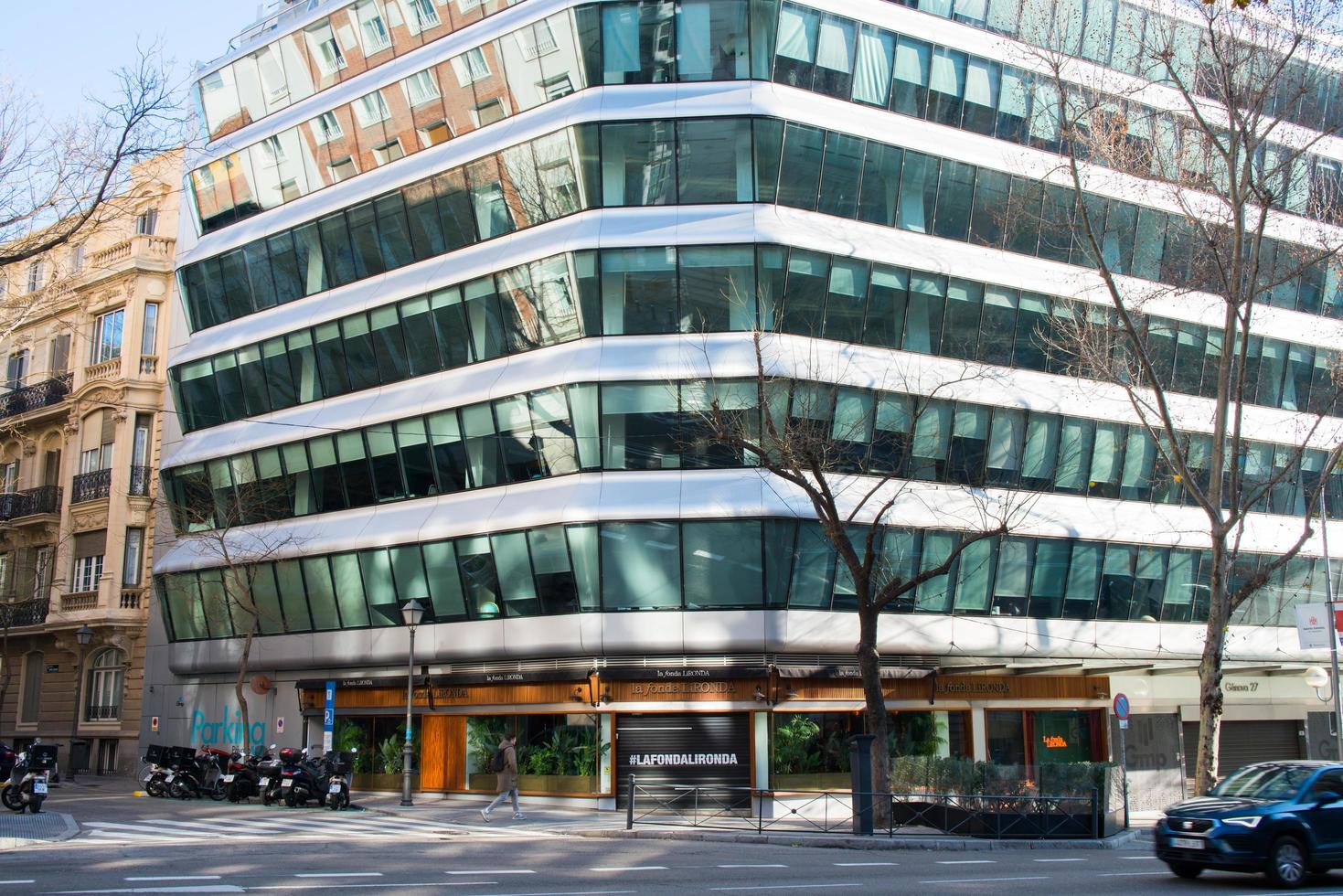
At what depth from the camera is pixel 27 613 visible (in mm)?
44562

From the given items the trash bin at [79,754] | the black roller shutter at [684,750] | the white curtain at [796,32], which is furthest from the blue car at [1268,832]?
the trash bin at [79,754]

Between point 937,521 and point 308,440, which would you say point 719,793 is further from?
point 308,440

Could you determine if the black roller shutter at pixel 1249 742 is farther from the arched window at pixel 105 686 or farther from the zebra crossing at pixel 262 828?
the arched window at pixel 105 686

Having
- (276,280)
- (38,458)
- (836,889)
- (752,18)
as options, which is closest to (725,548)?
(752,18)

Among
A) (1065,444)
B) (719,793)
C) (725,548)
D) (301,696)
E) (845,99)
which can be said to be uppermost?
(845,99)

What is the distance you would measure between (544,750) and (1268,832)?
736 inches

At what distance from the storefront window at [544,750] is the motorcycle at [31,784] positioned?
33.3ft

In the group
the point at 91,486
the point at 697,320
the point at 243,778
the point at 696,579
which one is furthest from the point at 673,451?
the point at 91,486

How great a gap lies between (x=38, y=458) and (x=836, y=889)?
134 feet

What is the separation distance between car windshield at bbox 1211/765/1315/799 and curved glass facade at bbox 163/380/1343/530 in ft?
27.7

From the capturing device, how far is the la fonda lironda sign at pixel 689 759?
95.7 ft

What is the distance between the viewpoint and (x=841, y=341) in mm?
31266

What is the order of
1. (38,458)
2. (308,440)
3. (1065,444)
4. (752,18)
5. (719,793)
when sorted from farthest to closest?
(38,458) → (308,440) → (1065,444) → (752,18) → (719,793)

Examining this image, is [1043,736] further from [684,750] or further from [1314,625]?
[684,750]
